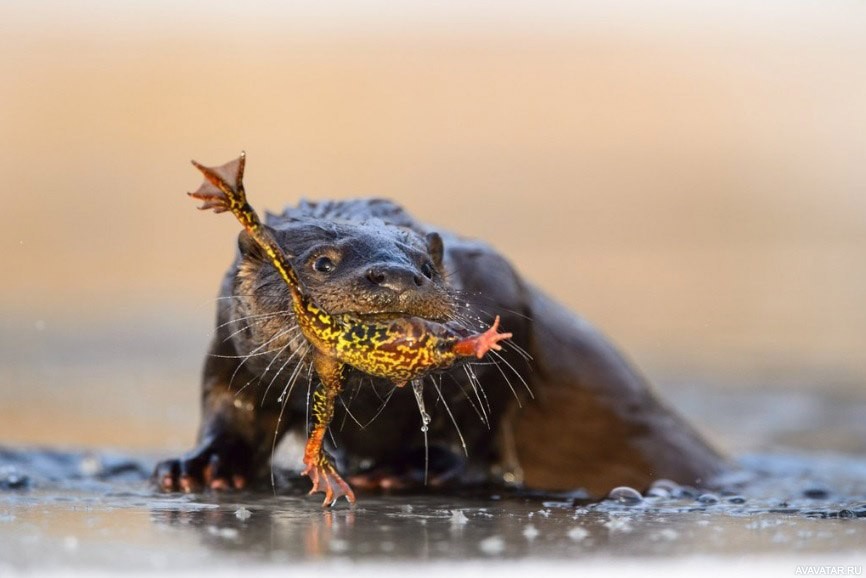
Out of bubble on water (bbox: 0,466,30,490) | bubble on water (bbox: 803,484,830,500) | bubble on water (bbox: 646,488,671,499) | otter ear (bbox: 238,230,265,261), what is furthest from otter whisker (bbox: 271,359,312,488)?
bubble on water (bbox: 803,484,830,500)

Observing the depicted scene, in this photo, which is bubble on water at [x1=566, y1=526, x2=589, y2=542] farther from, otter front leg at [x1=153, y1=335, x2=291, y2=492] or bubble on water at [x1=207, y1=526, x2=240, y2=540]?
otter front leg at [x1=153, y1=335, x2=291, y2=492]

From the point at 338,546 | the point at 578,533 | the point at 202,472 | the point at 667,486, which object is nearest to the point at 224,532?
the point at 338,546

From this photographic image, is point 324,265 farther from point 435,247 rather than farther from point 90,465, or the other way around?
point 90,465

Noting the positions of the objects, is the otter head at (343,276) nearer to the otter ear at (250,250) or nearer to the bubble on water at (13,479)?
the otter ear at (250,250)

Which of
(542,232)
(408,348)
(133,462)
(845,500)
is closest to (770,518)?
(845,500)

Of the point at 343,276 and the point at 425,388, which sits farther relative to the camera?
the point at 425,388

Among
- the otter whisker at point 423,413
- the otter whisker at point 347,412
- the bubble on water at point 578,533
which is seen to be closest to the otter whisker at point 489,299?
the otter whisker at point 423,413

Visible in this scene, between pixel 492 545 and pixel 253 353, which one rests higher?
pixel 253 353
